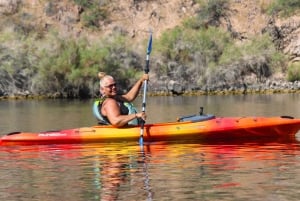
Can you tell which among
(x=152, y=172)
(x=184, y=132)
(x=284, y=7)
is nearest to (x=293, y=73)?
(x=284, y=7)

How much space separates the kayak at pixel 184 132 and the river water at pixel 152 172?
0.23 metres

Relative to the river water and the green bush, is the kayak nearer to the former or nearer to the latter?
→ the river water

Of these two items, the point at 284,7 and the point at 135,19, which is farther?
the point at 135,19

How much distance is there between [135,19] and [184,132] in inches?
2674

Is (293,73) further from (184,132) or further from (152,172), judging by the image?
(152,172)

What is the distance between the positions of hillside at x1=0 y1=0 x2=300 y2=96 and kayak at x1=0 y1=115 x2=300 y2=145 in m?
61.1

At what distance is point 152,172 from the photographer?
13.6m

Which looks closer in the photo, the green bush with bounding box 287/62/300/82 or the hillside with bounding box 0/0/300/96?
the green bush with bounding box 287/62/300/82

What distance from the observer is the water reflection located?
11.6 m

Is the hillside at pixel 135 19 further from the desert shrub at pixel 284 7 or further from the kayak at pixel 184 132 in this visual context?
the kayak at pixel 184 132

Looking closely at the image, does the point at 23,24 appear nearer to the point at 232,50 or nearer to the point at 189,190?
the point at 232,50

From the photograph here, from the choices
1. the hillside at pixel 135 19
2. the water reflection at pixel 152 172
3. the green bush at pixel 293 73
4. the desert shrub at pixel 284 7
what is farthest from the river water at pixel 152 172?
the desert shrub at pixel 284 7

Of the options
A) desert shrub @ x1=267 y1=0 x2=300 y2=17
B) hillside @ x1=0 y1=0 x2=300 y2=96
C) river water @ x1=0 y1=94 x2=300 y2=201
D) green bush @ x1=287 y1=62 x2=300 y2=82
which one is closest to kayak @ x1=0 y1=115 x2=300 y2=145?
river water @ x1=0 y1=94 x2=300 y2=201

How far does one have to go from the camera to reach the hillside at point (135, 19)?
8131cm
